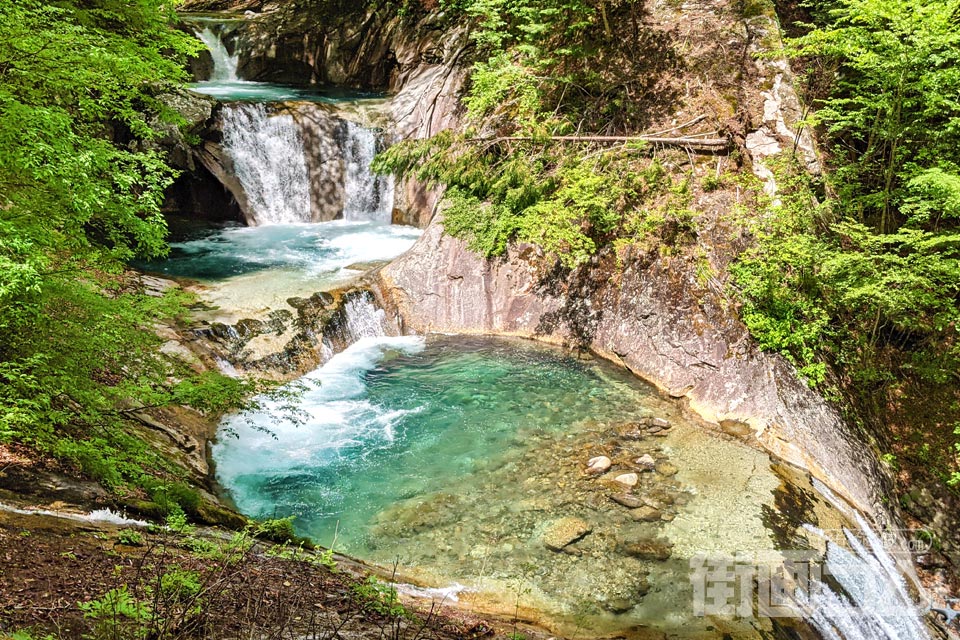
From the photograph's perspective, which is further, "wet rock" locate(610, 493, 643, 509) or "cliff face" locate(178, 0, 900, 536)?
"cliff face" locate(178, 0, 900, 536)

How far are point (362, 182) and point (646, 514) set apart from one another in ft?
39.2

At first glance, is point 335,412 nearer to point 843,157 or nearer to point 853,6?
point 853,6

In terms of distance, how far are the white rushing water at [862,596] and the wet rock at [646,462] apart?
1717 mm

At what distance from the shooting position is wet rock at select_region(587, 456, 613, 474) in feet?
21.8

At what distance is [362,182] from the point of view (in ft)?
49.2

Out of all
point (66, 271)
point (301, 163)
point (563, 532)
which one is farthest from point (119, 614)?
point (301, 163)

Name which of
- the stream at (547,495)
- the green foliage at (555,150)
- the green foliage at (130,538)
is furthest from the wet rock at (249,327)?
the green foliage at (130,538)

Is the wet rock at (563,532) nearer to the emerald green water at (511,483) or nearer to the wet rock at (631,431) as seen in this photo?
the emerald green water at (511,483)

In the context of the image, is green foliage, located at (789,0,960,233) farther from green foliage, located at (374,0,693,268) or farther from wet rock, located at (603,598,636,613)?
wet rock, located at (603,598,636,613)

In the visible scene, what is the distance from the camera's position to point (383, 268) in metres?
11.0

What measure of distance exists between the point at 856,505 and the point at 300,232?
42.1 feet

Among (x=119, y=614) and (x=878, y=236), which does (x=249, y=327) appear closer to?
(x=119, y=614)

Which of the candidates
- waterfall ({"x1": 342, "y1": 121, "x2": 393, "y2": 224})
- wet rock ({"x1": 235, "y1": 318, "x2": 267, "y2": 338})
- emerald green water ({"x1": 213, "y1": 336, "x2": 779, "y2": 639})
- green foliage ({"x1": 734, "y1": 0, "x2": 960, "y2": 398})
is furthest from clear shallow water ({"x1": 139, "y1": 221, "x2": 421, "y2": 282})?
green foliage ({"x1": 734, "y1": 0, "x2": 960, "y2": 398})

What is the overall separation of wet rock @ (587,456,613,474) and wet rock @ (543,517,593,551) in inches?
35.4
